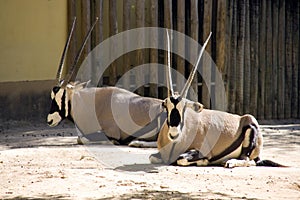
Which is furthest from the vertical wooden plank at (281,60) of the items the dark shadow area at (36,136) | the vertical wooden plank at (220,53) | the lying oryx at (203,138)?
the lying oryx at (203,138)

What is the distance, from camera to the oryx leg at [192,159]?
8516mm

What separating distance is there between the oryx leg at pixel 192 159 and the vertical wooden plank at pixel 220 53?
16.0ft

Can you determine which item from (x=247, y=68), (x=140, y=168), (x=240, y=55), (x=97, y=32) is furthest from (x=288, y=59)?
(x=140, y=168)

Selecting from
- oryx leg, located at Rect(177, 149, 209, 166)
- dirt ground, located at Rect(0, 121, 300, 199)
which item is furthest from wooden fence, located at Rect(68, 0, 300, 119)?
oryx leg, located at Rect(177, 149, 209, 166)

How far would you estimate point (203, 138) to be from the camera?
8805 mm

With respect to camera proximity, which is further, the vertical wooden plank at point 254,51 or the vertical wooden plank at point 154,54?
the vertical wooden plank at point 254,51

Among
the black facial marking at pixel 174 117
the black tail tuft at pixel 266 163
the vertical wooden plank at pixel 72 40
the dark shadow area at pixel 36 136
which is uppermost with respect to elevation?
the vertical wooden plank at pixel 72 40

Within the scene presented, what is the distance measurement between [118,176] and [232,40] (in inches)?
264

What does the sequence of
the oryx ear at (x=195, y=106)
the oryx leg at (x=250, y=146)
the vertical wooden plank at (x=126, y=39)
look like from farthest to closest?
the vertical wooden plank at (x=126, y=39) → the oryx leg at (x=250, y=146) → the oryx ear at (x=195, y=106)

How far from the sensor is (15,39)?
39.0ft

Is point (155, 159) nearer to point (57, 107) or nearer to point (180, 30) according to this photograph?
point (57, 107)

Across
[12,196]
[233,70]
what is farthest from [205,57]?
[12,196]

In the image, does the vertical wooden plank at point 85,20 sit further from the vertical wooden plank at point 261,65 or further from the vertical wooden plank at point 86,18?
the vertical wooden plank at point 261,65

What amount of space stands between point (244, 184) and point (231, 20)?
256 inches
